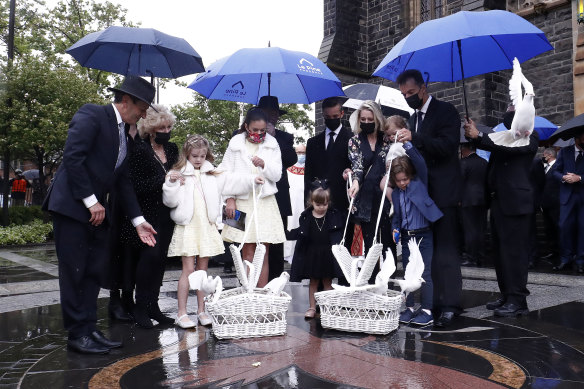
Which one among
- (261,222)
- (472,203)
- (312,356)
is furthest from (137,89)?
(472,203)

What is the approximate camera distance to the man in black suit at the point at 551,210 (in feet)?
31.5

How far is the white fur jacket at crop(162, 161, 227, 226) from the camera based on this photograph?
4.73 metres

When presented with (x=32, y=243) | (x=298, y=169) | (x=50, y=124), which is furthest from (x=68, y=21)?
(x=298, y=169)

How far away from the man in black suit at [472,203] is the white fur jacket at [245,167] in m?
4.60

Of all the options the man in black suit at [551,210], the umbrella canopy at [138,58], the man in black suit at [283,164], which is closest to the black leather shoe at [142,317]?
the man in black suit at [283,164]

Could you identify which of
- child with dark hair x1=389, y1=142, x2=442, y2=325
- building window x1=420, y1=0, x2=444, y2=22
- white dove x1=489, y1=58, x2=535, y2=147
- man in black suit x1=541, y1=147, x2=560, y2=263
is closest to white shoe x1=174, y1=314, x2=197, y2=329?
child with dark hair x1=389, y1=142, x2=442, y2=325

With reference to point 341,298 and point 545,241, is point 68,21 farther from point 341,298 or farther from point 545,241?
point 341,298

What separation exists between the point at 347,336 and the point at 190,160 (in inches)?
83.0

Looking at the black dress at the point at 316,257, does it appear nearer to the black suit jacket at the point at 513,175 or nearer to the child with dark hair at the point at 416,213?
the child with dark hair at the point at 416,213

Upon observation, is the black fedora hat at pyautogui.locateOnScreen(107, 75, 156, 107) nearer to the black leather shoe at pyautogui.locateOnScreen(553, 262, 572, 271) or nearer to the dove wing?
the dove wing

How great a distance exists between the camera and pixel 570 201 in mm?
8688

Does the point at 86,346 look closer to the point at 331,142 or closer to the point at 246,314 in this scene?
the point at 246,314

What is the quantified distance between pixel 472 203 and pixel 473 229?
2.14ft

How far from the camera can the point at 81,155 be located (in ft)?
12.8
